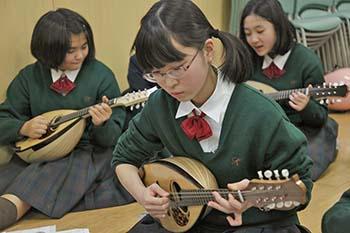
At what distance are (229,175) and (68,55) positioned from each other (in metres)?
1.15

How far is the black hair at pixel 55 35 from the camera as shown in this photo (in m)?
2.27

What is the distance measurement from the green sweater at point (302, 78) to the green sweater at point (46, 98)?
77cm

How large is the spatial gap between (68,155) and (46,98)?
27 centimetres

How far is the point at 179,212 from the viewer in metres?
1.51

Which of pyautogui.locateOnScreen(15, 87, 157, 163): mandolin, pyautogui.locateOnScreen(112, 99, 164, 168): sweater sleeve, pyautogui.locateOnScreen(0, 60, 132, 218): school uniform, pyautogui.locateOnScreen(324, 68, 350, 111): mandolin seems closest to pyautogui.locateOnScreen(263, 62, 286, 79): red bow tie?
pyautogui.locateOnScreen(15, 87, 157, 163): mandolin

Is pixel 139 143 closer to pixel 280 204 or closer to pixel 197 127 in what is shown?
pixel 197 127

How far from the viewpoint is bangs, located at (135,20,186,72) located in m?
1.30

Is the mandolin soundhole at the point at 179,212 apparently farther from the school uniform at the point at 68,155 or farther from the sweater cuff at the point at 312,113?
the sweater cuff at the point at 312,113

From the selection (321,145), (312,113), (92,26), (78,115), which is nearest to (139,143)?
(78,115)

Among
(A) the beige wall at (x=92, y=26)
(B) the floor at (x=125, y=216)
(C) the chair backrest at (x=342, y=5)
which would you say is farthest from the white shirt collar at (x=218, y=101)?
(C) the chair backrest at (x=342, y=5)

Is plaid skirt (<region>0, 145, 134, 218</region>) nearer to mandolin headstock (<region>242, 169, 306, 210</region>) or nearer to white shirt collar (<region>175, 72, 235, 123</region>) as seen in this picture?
white shirt collar (<region>175, 72, 235, 123</region>)

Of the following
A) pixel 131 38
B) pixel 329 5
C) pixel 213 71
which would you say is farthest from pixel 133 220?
pixel 329 5

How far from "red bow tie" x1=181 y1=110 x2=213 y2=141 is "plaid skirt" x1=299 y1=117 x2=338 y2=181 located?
117 centimetres

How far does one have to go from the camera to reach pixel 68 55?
2.30 meters
